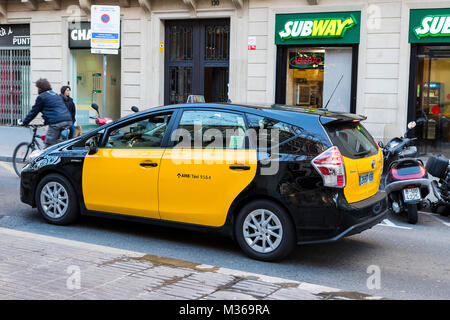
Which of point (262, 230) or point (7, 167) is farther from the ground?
point (262, 230)

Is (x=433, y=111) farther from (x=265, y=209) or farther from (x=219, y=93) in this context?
(x=265, y=209)

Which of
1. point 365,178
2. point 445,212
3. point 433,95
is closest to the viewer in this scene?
point 365,178

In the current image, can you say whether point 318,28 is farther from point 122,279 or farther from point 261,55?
point 122,279

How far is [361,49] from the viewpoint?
48.4ft

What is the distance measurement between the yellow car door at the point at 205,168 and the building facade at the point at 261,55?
7.00m

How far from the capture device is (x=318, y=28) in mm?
15086

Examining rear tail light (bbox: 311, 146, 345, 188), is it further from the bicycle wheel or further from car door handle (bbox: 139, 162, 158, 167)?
the bicycle wheel

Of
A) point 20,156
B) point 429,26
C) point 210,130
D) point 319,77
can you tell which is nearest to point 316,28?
point 319,77

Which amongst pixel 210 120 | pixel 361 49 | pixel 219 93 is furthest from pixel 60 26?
pixel 210 120

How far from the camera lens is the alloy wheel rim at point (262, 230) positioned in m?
5.43

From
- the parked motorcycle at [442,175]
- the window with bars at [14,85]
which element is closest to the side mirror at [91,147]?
the parked motorcycle at [442,175]

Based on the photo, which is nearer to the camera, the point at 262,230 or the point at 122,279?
the point at 122,279

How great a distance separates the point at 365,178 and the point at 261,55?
10.8 m
